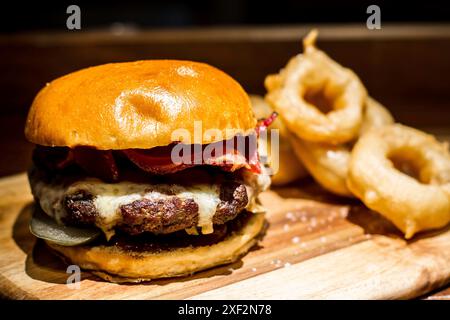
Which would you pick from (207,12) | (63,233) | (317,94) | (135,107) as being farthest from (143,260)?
(207,12)

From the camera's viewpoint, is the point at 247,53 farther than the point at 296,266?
Yes

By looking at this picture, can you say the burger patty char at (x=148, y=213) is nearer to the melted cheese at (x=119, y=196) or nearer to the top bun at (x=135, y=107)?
the melted cheese at (x=119, y=196)

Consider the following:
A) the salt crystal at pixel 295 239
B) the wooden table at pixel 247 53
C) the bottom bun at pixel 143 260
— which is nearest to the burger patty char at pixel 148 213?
the bottom bun at pixel 143 260

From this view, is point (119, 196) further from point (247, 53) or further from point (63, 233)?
point (247, 53)

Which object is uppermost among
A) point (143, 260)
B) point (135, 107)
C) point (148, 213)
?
point (135, 107)

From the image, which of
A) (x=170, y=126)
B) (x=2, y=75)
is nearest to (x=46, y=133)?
(x=170, y=126)
